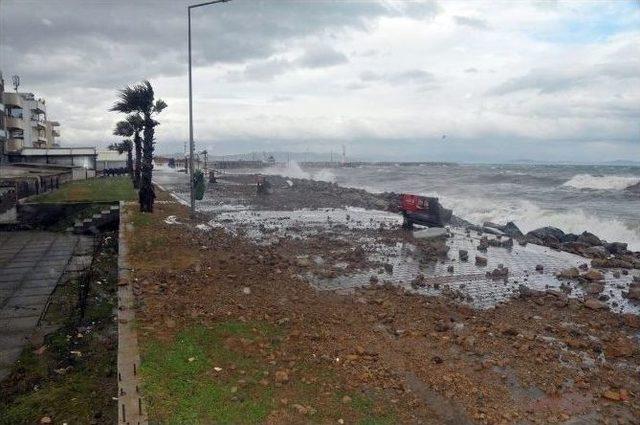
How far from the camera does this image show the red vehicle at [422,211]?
17.2m

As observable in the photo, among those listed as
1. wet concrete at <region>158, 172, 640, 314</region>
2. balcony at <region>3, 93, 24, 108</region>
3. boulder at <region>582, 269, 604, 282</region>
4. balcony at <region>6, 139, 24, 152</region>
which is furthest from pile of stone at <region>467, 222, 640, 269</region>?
balcony at <region>3, 93, 24, 108</region>

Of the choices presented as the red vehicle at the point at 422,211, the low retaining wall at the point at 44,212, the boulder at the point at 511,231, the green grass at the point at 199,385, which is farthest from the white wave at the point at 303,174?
the green grass at the point at 199,385

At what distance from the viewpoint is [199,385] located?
529 cm

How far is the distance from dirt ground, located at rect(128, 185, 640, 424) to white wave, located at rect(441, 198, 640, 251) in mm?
13405

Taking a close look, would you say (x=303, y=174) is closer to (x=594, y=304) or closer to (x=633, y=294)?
(x=633, y=294)

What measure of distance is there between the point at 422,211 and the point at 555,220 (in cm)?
1015

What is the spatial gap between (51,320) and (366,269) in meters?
6.20

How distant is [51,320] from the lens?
8422 millimetres

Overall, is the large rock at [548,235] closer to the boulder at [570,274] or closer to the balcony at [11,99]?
the boulder at [570,274]

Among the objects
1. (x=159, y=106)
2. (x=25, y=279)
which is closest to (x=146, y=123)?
(x=159, y=106)

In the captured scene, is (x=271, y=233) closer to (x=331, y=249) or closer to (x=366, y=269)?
(x=331, y=249)

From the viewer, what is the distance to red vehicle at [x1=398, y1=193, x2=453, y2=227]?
56.4 ft

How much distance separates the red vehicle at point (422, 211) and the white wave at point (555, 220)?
24.4 feet

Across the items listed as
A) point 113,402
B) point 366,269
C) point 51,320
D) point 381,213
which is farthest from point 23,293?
point 381,213
